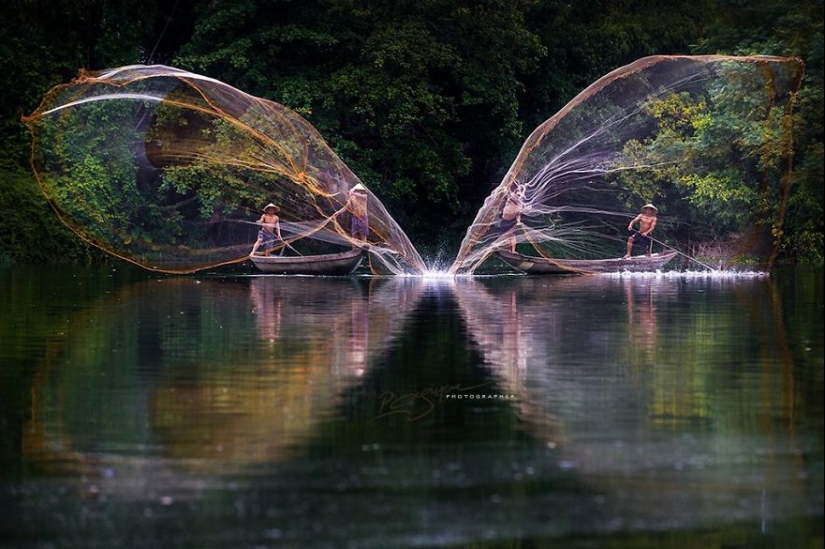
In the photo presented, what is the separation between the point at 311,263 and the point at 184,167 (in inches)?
141

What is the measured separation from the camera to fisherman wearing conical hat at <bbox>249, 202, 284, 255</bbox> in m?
29.7

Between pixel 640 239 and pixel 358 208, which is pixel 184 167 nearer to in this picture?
pixel 358 208

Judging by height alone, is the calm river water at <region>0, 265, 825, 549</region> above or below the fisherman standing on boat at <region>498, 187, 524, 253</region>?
below

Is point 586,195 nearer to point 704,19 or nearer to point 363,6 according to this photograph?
point 363,6

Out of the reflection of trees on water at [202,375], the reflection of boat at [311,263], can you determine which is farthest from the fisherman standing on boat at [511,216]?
the reflection of trees on water at [202,375]

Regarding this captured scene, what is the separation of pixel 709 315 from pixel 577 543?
1242 centimetres

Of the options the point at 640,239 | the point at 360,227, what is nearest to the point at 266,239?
the point at 360,227

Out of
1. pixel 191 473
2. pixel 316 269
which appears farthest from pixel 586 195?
pixel 191 473

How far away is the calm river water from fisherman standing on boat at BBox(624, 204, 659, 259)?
9379mm

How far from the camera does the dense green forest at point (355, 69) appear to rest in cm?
3941

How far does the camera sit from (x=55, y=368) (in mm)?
14484

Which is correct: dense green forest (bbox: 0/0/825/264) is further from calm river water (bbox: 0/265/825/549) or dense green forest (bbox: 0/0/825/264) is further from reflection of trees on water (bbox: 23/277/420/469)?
calm river water (bbox: 0/265/825/549)
